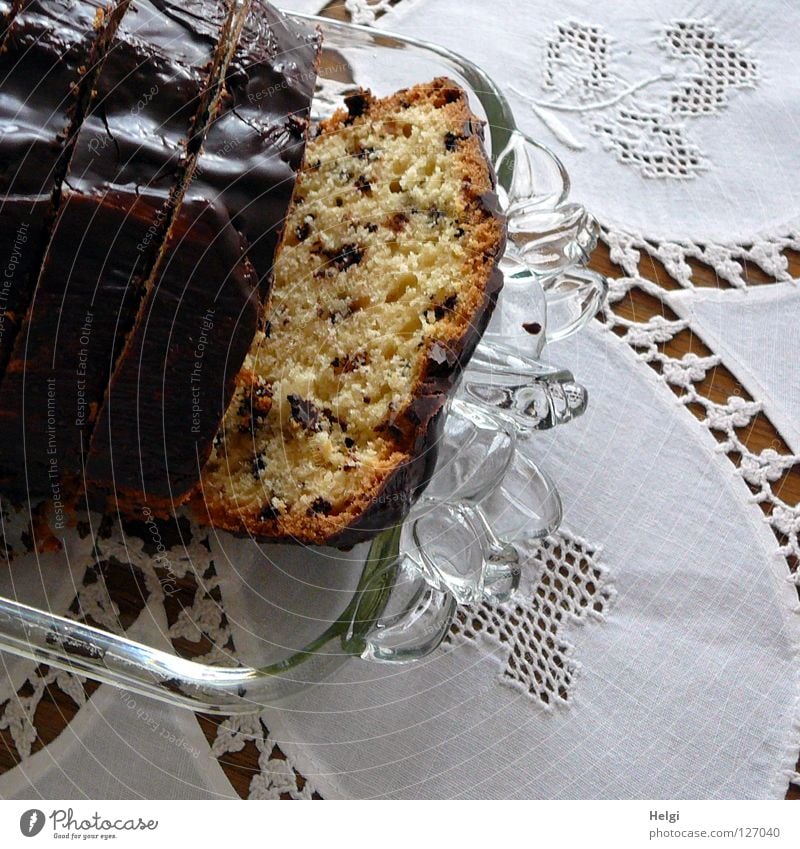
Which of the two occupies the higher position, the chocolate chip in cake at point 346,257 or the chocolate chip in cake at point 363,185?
the chocolate chip in cake at point 363,185

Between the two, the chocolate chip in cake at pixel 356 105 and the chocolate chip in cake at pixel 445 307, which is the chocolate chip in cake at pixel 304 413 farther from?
the chocolate chip in cake at pixel 356 105

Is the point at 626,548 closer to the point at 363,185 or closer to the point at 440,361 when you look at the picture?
the point at 440,361

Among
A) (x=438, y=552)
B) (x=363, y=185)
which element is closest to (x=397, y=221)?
(x=363, y=185)

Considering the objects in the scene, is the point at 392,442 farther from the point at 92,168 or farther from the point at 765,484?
the point at 765,484

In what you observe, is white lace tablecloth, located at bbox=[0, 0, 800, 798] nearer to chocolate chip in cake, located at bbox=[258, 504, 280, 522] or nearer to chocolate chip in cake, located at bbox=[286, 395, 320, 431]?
chocolate chip in cake, located at bbox=[258, 504, 280, 522]

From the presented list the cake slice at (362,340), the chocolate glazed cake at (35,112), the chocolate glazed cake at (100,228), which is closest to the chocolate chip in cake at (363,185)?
the cake slice at (362,340)
